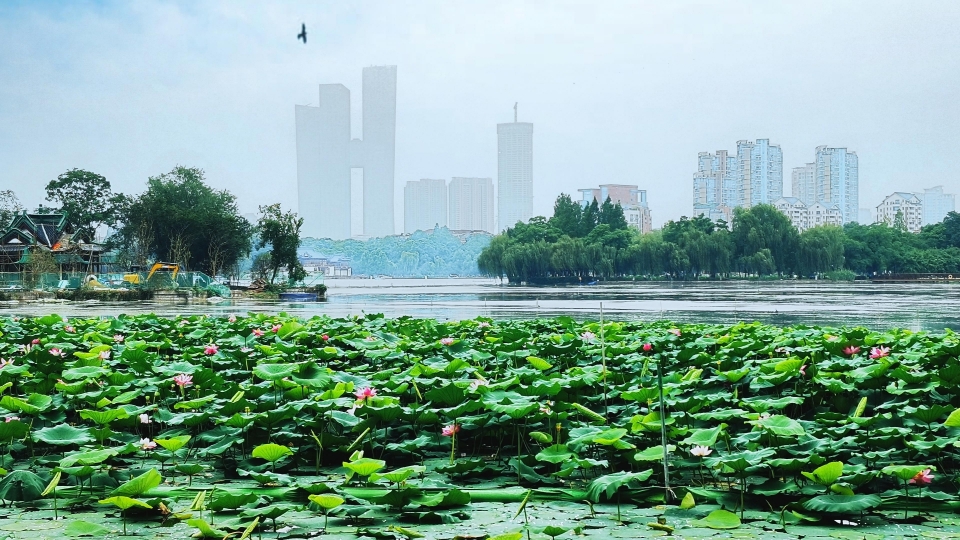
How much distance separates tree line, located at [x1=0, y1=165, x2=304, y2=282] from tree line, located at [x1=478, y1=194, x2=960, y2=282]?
2204cm

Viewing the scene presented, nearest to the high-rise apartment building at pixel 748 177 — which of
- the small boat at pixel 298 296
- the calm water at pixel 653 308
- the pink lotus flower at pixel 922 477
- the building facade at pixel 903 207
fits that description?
the building facade at pixel 903 207

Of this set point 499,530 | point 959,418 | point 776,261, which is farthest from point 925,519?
point 776,261

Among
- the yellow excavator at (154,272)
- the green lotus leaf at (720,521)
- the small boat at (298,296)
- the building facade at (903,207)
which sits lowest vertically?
the small boat at (298,296)

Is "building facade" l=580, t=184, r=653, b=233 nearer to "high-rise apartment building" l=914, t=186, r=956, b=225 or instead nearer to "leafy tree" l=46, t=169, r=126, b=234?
"high-rise apartment building" l=914, t=186, r=956, b=225

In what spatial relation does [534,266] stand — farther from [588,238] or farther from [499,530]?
[499,530]

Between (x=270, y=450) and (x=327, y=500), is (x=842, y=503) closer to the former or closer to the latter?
(x=327, y=500)

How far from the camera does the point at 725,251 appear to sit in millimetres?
56094

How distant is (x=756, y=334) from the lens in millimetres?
5410

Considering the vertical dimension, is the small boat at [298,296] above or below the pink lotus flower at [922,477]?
below

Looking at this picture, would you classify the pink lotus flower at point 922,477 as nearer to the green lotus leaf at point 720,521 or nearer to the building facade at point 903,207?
the green lotus leaf at point 720,521

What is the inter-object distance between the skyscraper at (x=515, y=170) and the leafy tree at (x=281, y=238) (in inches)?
5488

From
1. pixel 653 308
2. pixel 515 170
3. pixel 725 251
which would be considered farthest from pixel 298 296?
pixel 515 170

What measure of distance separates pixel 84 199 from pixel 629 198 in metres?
122

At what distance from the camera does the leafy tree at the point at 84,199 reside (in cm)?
5316
